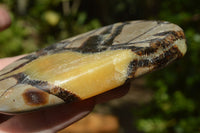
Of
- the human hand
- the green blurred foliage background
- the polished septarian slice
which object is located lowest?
the green blurred foliage background

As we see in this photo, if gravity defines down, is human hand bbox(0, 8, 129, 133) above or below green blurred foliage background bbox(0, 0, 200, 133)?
above

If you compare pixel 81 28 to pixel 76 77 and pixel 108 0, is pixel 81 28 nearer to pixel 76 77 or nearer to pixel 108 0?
pixel 108 0

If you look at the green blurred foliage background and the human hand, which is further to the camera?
the green blurred foliage background

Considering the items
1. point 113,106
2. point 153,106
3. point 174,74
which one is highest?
point 174,74

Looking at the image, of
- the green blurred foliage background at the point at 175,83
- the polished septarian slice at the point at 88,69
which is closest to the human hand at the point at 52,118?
the polished septarian slice at the point at 88,69

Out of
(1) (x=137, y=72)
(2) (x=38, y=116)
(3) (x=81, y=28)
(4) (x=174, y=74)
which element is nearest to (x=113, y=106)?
(3) (x=81, y=28)

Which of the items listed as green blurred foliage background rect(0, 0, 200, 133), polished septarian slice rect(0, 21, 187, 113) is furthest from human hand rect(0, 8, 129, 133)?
green blurred foliage background rect(0, 0, 200, 133)

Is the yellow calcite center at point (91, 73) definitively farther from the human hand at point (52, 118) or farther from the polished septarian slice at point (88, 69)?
the human hand at point (52, 118)

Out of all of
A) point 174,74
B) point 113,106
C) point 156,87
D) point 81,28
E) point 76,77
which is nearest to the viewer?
point 76,77

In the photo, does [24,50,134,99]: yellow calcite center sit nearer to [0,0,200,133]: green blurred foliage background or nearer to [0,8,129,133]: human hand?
[0,8,129,133]: human hand
